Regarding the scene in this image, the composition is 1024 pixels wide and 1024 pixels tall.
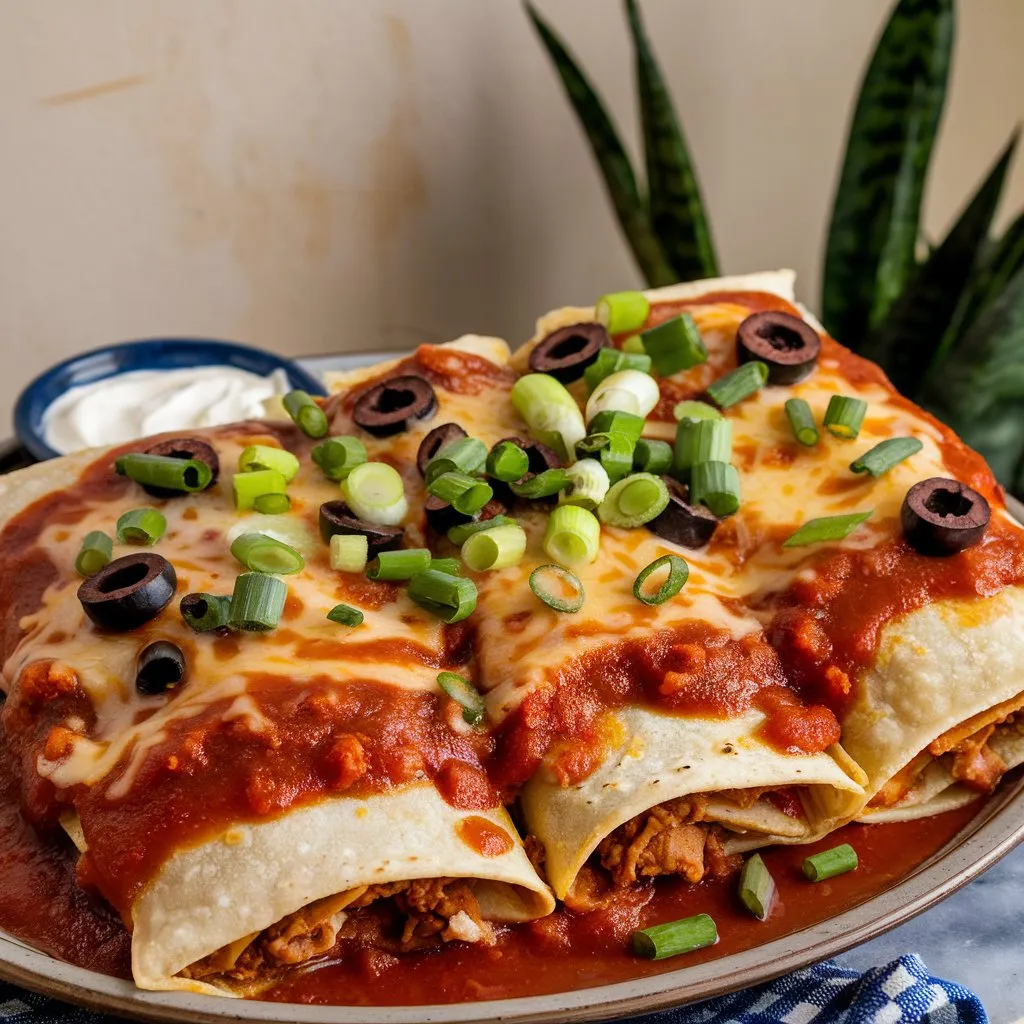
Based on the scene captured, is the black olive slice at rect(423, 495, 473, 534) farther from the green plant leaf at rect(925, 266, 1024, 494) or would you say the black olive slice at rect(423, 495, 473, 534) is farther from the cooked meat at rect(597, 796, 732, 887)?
the green plant leaf at rect(925, 266, 1024, 494)

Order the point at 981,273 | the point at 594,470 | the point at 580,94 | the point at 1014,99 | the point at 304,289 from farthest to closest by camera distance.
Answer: the point at 1014,99
the point at 304,289
the point at 580,94
the point at 981,273
the point at 594,470

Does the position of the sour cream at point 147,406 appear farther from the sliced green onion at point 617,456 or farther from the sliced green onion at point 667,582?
the sliced green onion at point 667,582

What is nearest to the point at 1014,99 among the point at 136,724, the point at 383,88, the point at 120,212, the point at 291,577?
the point at 383,88

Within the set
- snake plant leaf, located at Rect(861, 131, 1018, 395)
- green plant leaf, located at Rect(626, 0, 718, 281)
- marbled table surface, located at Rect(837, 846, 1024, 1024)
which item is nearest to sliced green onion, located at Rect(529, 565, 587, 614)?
marbled table surface, located at Rect(837, 846, 1024, 1024)

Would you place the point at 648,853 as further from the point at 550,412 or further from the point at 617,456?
the point at 550,412

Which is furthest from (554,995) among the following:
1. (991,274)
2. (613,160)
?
(613,160)

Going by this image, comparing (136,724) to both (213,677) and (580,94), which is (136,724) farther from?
(580,94)

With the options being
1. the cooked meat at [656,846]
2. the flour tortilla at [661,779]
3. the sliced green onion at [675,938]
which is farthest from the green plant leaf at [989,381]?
the sliced green onion at [675,938]

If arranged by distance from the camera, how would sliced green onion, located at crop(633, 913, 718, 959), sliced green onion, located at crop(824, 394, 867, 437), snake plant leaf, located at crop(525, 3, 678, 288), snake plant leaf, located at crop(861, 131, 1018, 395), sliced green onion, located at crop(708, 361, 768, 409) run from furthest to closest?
snake plant leaf, located at crop(525, 3, 678, 288)
snake plant leaf, located at crop(861, 131, 1018, 395)
sliced green onion, located at crop(708, 361, 768, 409)
sliced green onion, located at crop(824, 394, 867, 437)
sliced green onion, located at crop(633, 913, 718, 959)
